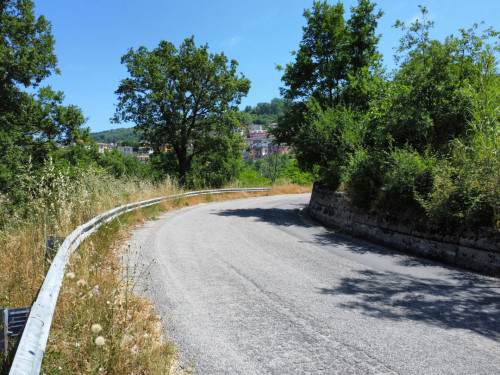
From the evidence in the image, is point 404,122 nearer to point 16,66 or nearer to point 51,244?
point 51,244

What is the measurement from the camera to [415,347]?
348cm

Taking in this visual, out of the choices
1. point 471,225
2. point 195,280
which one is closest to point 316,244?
point 471,225

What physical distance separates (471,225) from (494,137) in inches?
89.6

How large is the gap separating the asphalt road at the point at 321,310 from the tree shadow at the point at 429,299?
0.6 inches

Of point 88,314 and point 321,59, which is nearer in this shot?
point 88,314

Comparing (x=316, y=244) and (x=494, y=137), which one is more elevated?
(x=494, y=137)

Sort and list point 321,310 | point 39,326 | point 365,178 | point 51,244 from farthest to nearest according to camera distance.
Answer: point 365,178 < point 51,244 < point 321,310 < point 39,326

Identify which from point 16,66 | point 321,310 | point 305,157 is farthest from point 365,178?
point 16,66

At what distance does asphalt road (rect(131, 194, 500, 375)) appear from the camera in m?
3.26

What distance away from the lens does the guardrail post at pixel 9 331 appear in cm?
226

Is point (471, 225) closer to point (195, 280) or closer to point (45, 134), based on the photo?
point (195, 280)

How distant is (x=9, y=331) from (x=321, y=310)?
11.0 feet

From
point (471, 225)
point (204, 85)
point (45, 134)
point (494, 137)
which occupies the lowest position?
point (471, 225)

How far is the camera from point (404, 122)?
1001 cm
